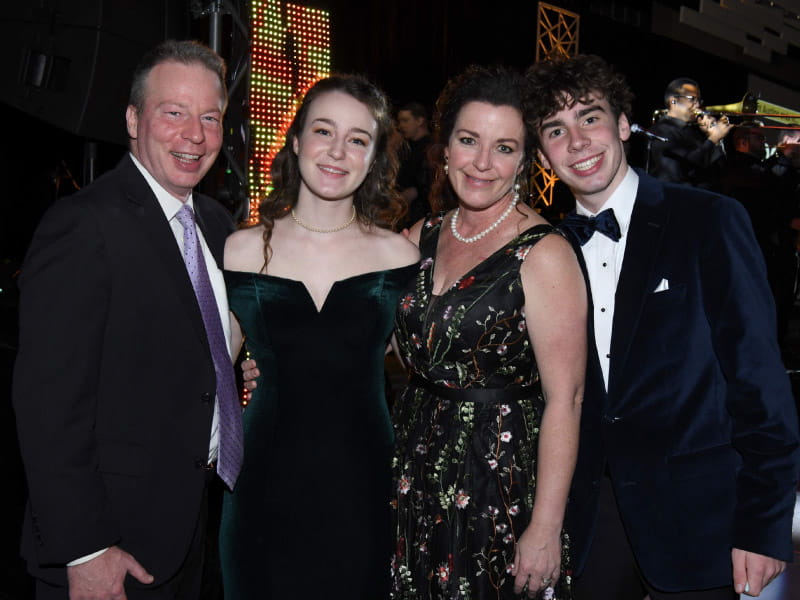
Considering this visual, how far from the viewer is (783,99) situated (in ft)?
60.2

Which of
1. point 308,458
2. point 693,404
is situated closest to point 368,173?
point 308,458

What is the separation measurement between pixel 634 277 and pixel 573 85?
552mm

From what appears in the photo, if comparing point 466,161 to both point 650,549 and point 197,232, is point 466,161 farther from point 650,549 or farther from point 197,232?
point 650,549

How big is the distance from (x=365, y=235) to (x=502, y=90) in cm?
57

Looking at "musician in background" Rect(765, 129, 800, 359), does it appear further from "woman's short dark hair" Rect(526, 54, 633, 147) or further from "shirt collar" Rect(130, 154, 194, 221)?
"shirt collar" Rect(130, 154, 194, 221)

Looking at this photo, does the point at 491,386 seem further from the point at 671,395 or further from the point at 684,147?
the point at 684,147

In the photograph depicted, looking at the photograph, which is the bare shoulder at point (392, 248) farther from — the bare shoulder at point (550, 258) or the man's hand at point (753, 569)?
the man's hand at point (753, 569)

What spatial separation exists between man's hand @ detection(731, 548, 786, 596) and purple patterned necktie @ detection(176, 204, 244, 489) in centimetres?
124

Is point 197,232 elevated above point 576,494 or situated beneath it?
Answer: elevated above

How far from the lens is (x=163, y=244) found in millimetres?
1829

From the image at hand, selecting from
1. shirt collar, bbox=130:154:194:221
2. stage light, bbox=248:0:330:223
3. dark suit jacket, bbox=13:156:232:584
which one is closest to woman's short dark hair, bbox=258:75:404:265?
shirt collar, bbox=130:154:194:221

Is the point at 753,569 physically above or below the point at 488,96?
below

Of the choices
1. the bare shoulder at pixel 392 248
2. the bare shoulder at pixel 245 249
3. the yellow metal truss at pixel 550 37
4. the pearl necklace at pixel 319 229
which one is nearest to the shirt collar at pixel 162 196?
the bare shoulder at pixel 245 249

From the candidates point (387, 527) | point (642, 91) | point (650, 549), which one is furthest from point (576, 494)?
point (642, 91)
